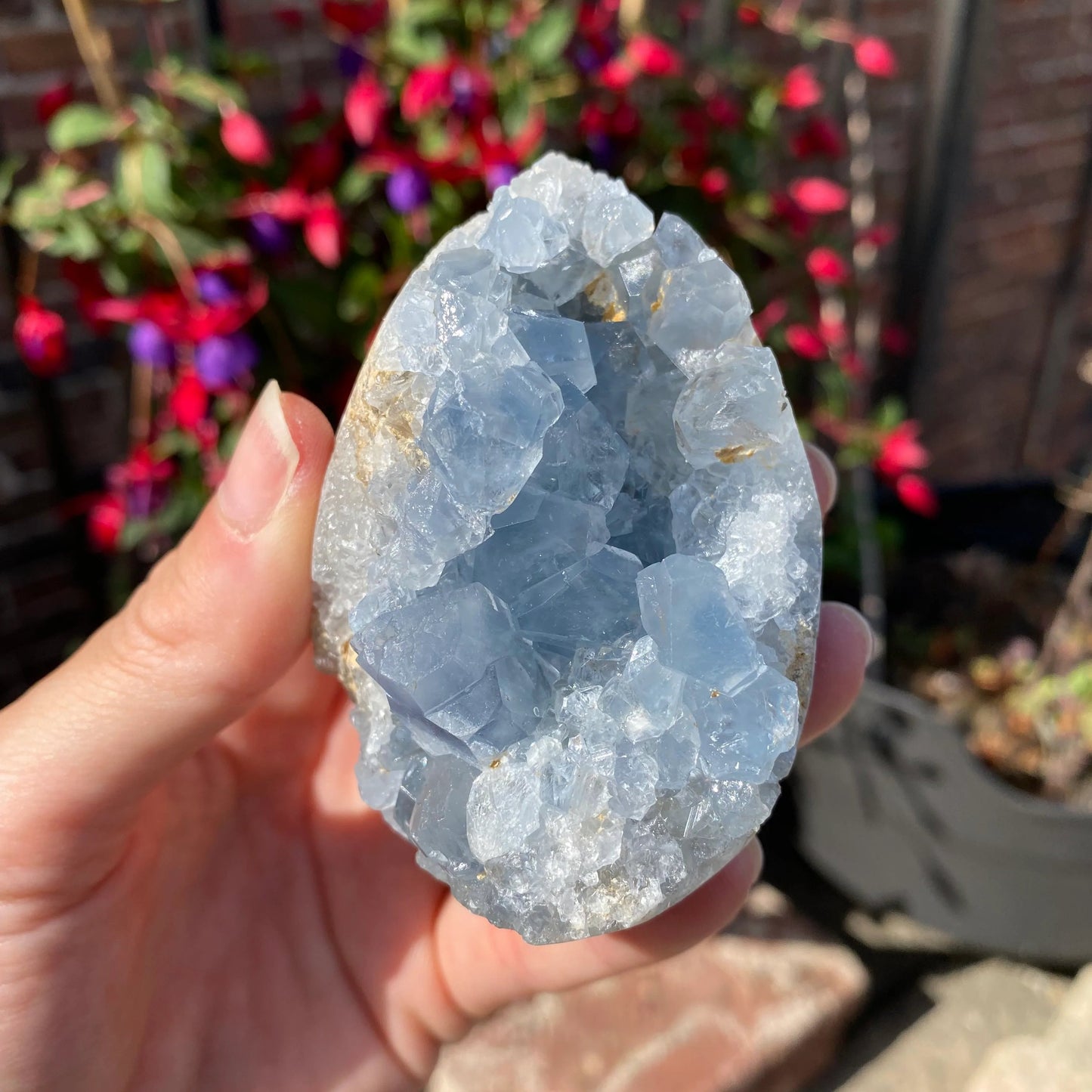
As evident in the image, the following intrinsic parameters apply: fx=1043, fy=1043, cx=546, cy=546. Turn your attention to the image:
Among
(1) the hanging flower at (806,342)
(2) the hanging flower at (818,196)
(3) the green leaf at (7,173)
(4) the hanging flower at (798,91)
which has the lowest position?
(1) the hanging flower at (806,342)

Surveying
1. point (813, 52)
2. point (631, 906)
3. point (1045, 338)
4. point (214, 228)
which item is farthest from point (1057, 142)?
point (631, 906)

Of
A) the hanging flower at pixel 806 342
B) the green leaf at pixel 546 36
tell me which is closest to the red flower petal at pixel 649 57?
the green leaf at pixel 546 36

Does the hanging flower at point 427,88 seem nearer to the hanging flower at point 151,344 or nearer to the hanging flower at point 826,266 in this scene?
the hanging flower at point 151,344

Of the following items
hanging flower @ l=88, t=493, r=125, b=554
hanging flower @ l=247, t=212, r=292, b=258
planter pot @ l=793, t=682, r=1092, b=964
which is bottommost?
planter pot @ l=793, t=682, r=1092, b=964

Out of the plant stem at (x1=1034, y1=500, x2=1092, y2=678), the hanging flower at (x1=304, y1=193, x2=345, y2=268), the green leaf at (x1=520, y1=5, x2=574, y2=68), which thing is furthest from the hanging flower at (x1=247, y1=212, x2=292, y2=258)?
the plant stem at (x1=1034, y1=500, x2=1092, y2=678)

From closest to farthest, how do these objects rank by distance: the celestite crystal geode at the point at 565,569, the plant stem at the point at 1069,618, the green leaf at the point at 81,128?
the celestite crystal geode at the point at 565,569, the green leaf at the point at 81,128, the plant stem at the point at 1069,618

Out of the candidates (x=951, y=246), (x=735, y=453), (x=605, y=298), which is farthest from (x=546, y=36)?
(x=951, y=246)

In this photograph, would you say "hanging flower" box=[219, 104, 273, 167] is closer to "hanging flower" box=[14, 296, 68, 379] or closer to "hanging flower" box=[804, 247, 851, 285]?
"hanging flower" box=[14, 296, 68, 379]

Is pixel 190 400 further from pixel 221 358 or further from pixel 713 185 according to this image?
pixel 713 185
